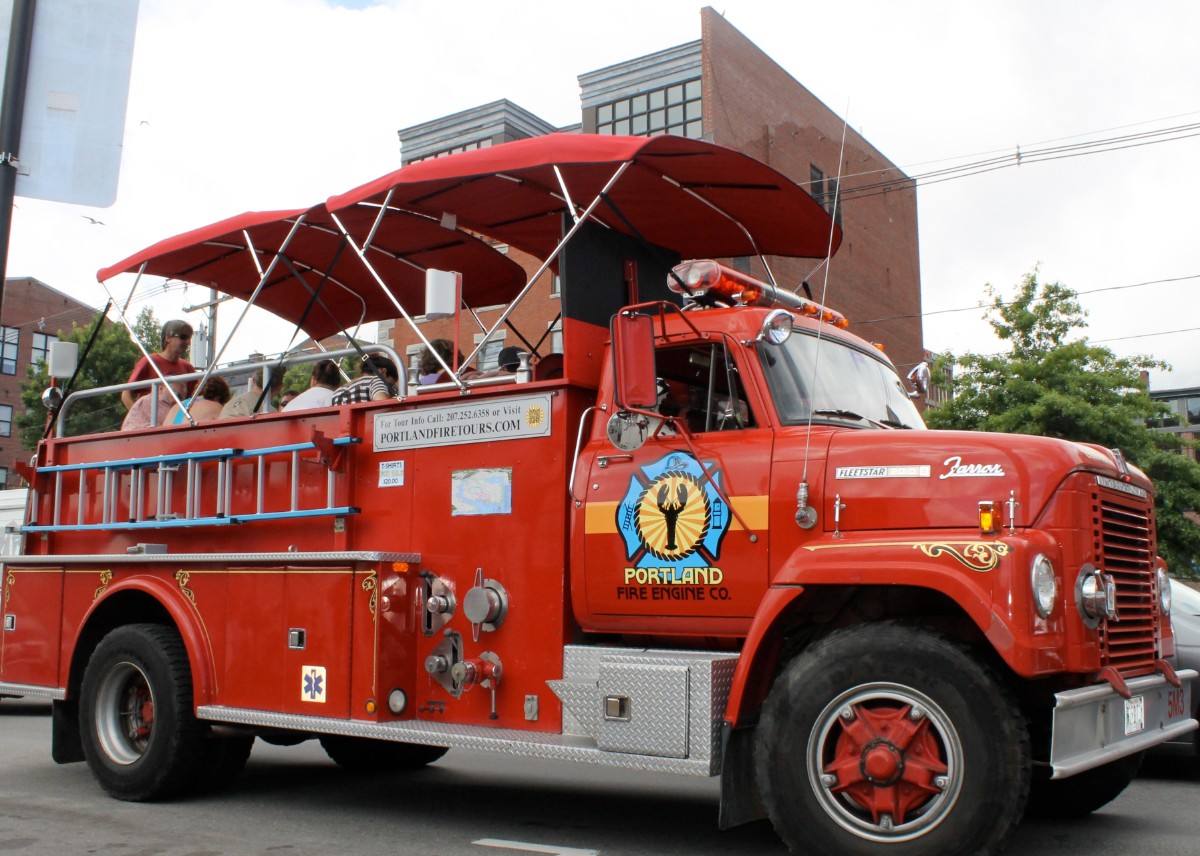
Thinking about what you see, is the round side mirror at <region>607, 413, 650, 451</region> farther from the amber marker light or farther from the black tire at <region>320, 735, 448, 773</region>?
the black tire at <region>320, 735, 448, 773</region>

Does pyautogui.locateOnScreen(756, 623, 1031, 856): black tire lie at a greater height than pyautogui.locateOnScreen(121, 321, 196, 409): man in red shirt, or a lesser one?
lesser

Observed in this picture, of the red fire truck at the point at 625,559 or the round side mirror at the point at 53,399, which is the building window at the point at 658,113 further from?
the round side mirror at the point at 53,399

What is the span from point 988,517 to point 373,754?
5.45 metres

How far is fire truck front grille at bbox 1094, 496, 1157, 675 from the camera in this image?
214 inches

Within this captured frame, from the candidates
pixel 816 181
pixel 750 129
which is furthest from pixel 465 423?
pixel 816 181

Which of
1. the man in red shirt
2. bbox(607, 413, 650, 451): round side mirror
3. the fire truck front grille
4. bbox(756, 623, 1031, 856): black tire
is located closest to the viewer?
bbox(756, 623, 1031, 856): black tire

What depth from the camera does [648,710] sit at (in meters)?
5.61

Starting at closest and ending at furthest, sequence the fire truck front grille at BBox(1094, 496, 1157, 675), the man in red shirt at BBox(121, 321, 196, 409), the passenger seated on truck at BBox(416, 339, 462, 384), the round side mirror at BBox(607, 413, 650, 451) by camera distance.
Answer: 1. the fire truck front grille at BBox(1094, 496, 1157, 675)
2. the round side mirror at BBox(607, 413, 650, 451)
3. the passenger seated on truck at BBox(416, 339, 462, 384)
4. the man in red shirt at BBox(121, 321, 196, 409)

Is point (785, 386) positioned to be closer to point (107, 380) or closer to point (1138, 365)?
point (1138, 365)

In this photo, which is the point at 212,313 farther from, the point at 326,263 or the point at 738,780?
the point at 738,780

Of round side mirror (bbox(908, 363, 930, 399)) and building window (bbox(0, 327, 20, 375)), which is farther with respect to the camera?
building window (bbox(0, 327, 20, 375))

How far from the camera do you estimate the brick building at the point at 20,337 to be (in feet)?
169

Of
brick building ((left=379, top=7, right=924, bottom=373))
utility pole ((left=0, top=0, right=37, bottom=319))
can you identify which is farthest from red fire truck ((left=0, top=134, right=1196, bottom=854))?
brick building ((left=379, top=7, right=924, bottom=373))

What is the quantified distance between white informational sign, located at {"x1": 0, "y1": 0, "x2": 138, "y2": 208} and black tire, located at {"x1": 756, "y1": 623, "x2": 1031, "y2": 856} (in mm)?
3431
